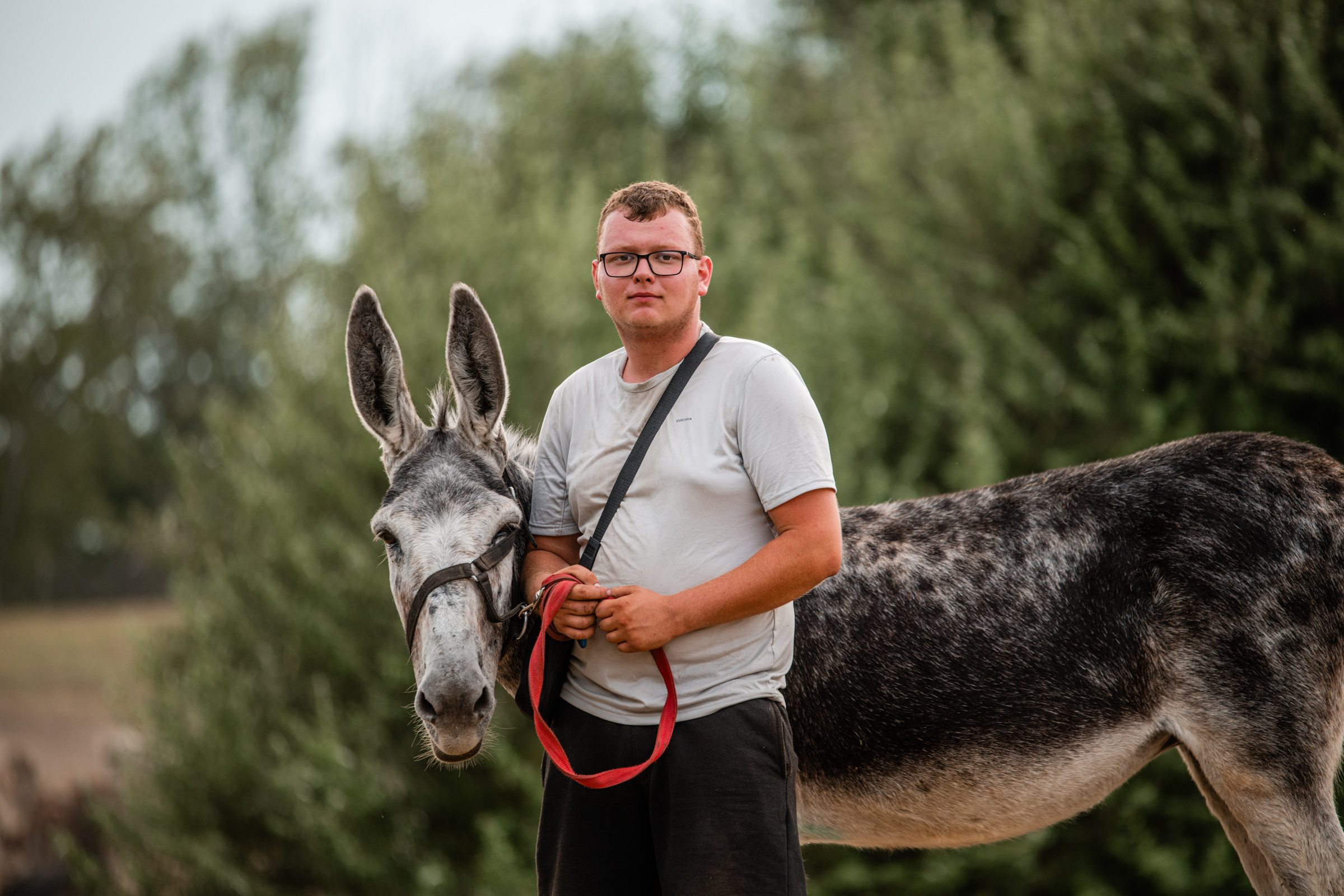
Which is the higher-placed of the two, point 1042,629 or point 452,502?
point 452,502

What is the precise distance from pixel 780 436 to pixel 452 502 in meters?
1.09

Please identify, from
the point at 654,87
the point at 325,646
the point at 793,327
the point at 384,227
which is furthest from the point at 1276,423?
the point at 654,87

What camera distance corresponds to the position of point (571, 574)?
2.57 m

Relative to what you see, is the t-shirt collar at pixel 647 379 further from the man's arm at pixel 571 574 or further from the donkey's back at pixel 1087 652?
the donkey's back at pixel 1087 652

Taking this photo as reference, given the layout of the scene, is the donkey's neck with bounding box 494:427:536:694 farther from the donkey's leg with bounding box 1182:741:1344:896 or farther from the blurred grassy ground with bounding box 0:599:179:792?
the blurred grassy ground with bounding box 0:599:179:792

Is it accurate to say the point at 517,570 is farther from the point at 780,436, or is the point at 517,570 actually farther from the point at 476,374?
the point at 780,436

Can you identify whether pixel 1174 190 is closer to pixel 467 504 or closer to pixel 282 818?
pixel 467 504

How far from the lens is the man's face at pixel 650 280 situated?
2588mm

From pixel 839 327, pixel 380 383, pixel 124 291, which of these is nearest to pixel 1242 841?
pixel 380 383

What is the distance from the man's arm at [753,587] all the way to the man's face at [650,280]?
617 millimetres

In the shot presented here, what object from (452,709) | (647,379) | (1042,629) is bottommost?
(1042,629)

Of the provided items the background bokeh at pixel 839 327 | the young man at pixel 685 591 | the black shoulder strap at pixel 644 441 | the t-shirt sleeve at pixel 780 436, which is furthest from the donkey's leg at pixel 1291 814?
the background bokeh at pixel 839 327

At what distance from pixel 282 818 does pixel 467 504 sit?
758cm

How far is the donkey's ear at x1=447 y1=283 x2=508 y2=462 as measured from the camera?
Answer: 320 cm
